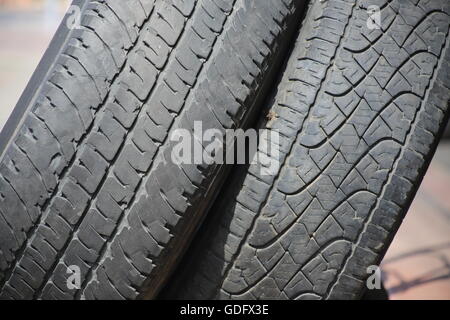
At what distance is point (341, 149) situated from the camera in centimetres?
83

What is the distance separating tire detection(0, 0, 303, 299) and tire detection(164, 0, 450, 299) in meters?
0.11

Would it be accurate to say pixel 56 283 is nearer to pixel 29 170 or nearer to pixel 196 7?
pixel 29 170

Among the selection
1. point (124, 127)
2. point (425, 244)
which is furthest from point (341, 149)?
point (425, 244)

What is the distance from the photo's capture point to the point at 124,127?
757mm

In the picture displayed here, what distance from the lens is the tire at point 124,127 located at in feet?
2.47

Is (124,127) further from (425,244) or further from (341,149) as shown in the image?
(425,244)

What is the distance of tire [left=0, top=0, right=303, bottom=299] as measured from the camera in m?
0.75

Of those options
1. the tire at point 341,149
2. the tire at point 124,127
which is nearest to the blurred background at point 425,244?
the tire at point 124,127

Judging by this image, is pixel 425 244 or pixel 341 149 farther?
pixel 425 244

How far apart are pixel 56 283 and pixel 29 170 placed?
21cm

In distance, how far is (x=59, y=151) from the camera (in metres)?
0.75

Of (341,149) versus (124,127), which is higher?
(341,149)

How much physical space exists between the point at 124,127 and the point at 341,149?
40 cm
